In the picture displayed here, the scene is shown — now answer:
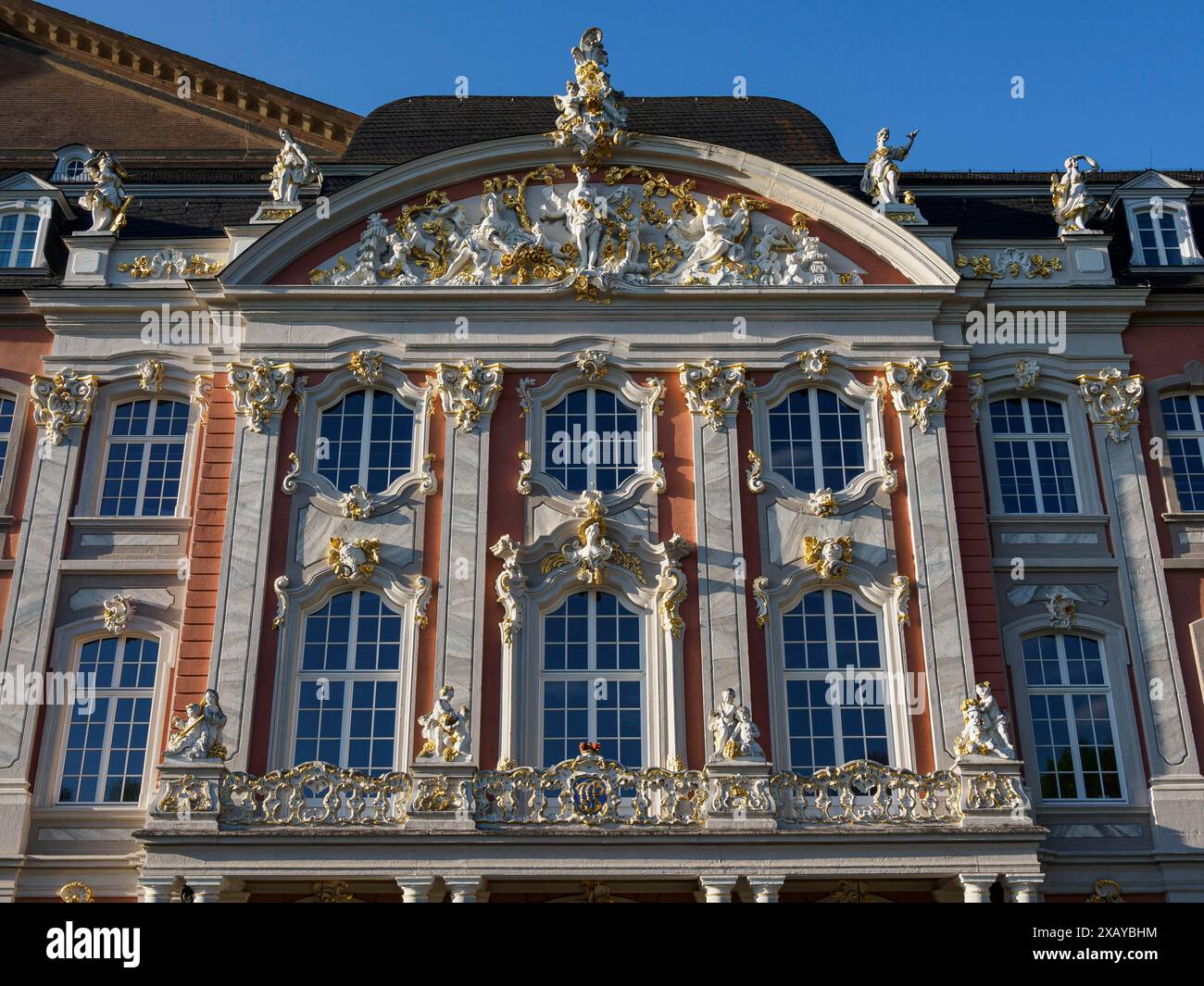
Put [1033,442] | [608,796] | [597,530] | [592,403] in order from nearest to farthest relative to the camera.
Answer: [608,796], [597,530], [592,403], [1033,442]

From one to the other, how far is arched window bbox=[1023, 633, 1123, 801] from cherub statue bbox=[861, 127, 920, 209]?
780 cm

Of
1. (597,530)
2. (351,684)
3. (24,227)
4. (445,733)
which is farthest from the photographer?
(24,227)

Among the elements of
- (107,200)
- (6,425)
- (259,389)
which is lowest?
(6,425)

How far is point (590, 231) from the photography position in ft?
81.1

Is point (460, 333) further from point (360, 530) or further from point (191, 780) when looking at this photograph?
point (191, 780)

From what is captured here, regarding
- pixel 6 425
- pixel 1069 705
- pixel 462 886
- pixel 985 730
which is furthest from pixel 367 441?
pixel 1069 705

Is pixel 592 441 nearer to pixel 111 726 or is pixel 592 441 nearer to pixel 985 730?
pixel 985 730

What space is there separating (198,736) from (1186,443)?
15.3m

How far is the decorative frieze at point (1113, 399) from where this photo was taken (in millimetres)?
24016

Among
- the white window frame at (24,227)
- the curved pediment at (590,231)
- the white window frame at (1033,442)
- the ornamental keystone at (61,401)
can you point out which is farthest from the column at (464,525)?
the white window frame at (1033,442)

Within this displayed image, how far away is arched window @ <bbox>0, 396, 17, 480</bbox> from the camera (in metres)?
23.8

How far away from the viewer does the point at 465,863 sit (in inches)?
766

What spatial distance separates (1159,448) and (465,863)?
12.3 m
